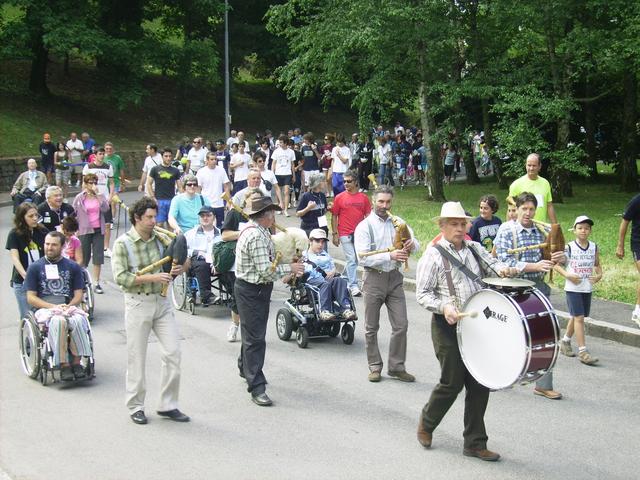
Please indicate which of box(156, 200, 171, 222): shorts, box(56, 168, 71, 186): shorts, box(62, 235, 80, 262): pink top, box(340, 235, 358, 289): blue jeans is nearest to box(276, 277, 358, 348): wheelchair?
box(340, 235, 358, 289): blue jeans

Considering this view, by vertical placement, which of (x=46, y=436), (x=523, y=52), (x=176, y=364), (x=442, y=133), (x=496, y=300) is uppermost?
(x=523, y=52)

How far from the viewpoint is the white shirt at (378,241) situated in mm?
9922

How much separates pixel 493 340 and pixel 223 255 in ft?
19.1

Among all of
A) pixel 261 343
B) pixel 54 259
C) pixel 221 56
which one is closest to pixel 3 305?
pixel 54 259

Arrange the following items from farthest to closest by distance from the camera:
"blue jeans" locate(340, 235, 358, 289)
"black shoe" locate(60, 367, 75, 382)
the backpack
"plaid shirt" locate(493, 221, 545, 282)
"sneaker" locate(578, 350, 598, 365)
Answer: "blue jeans" locate(340, 235, 358, 289) < the backpack < "sneaker" locate(578, 350, 598, 365) < "black shoe" locate(60, 367, 75, 382) < "plaid shirt" locate(493, 221, 545, 282)

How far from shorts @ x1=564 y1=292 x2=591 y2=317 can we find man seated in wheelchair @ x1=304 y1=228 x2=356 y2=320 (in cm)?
256

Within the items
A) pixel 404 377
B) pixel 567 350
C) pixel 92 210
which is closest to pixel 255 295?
pixel 404 377

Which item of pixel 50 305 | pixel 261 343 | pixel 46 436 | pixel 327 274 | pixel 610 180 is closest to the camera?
pixel 46 436

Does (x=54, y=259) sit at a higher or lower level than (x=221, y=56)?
lower

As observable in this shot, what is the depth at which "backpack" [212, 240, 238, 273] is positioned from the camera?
12.0 meters

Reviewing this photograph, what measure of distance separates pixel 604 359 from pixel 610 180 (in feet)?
82.0

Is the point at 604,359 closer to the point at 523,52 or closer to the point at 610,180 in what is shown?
the point at 523,52

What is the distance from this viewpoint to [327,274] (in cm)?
1195

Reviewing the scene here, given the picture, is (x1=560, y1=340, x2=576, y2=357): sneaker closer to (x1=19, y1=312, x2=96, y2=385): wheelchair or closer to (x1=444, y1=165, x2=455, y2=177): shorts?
(x1=19, y1=312, x2=96, y2=385): wheelchair
